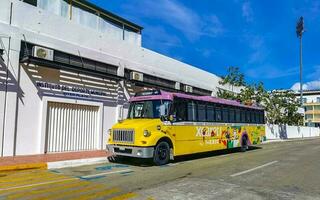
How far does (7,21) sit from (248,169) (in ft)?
38.2

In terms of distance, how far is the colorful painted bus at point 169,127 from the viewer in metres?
12.6

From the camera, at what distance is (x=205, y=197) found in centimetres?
744

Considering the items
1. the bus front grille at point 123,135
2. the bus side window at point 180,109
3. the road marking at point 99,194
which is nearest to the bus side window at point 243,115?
the bus side window at point 180,109

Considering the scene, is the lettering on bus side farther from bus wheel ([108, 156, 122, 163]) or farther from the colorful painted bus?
bus wheel ([108, 156, 122, 163])

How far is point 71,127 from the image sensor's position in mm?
16812

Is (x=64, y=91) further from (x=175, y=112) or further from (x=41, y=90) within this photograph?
(x=175, y=112)

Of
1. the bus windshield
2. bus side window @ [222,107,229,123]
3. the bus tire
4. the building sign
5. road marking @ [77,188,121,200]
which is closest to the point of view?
road marking @ [77,188,121,200]

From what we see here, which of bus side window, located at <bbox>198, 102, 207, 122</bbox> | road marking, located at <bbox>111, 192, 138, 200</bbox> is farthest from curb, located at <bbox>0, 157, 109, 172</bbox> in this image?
road marking, located at <bbox>111, 192, 138, 200</bbox>

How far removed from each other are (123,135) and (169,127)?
1985mm

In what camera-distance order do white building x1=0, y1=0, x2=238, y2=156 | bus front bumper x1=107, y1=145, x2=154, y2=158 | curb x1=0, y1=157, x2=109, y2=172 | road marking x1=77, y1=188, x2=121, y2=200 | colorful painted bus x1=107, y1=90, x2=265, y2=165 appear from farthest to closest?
1. white building x1=0, y1=0, x2=238, y2=156
2. colorful painted bus x1=107, y1=90, x2=265, y2=165
3. bus front bumper x1=107, y1=145, x2=154, y2=158
4. curb x1=0, y1=157, x2=109, y2=172
5. road marking x1=77, y1=188, x2=121, y2=200

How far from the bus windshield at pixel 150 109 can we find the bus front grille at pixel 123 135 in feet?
4.08

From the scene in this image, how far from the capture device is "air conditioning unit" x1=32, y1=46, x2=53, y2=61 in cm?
1434

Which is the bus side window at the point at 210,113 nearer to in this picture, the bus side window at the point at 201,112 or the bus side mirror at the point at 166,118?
the bus side window at the point at 201,112

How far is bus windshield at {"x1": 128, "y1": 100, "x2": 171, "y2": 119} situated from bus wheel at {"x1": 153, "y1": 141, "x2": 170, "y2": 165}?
1.25 meters
